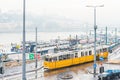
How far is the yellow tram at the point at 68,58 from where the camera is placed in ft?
76.7

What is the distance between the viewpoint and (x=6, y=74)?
69.2 ft

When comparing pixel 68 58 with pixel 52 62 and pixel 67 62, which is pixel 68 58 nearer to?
pixel 67 62

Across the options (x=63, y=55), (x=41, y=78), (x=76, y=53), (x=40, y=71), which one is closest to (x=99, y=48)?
(x=76, y=53)

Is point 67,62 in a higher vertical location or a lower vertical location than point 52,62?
lower

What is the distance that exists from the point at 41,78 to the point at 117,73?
18.0 ft

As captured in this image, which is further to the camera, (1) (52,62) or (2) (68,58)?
(2) (68,58)

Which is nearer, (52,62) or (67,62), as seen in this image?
(52,62)

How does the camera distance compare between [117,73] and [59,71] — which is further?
[59,71]

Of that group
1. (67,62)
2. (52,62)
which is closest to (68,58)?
(67,62)

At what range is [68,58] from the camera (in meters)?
25.0

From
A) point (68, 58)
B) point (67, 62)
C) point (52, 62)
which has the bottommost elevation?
point (67, 62)

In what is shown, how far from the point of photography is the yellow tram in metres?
23.4

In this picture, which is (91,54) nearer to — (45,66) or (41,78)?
(45,66)

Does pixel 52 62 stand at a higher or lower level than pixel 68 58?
lower
